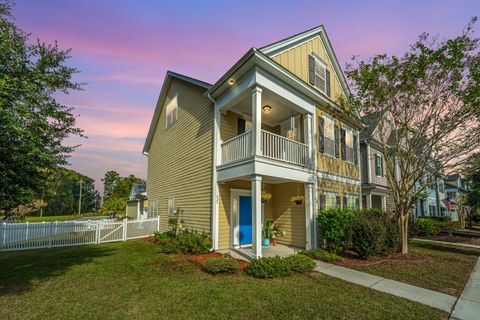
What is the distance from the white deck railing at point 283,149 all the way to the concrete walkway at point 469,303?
19.1ft

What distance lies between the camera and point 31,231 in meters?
11.5

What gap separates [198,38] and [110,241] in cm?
1160

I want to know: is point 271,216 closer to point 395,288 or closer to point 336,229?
point 336,229

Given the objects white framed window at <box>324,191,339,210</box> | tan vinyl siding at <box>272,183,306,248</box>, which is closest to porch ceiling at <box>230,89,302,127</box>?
tan vinyl siding at <box>272,183,306,248</box>

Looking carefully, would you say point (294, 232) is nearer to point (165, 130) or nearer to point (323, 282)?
point (323, 282)

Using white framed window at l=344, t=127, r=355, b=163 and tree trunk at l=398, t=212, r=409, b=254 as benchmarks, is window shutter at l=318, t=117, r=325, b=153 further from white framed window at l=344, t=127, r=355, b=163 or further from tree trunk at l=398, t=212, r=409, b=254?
tree trunk at l=398, t=212, r=409, b=254

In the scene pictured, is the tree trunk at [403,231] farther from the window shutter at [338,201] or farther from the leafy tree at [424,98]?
the window shutter at [338,201]

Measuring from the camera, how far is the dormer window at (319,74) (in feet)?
37.2

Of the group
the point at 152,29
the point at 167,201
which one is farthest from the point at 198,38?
the point at 167,201

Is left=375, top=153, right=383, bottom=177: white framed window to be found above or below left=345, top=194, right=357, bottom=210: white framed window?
above

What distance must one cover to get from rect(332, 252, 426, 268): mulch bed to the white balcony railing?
497cm

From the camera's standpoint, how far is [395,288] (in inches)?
229

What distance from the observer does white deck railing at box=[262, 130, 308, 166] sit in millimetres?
8831

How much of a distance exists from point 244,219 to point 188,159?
4365mm
